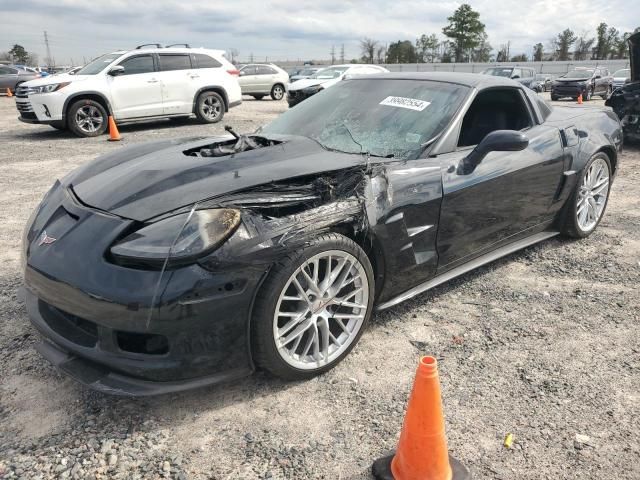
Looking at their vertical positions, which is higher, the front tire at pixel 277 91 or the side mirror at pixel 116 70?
the side mirror at pixel 116 70

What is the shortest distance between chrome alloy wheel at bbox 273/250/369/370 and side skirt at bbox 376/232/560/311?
26 cm

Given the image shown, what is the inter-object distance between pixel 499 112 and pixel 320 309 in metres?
2.36

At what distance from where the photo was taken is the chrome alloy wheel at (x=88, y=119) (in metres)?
10.1

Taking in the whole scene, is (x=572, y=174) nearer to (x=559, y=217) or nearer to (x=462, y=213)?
(x=559, y=217)

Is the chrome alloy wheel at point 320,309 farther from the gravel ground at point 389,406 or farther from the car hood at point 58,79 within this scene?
the car hood at point 58,79

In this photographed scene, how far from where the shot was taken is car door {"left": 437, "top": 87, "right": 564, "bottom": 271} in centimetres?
304

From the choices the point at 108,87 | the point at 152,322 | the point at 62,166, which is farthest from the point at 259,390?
the point at 108,87

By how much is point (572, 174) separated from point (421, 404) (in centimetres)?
285

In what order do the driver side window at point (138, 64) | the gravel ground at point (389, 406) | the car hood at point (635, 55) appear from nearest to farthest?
the gravel ground at point (389, 406) < the car hood at point (635, 55) < the driver side window at point (138, 64)

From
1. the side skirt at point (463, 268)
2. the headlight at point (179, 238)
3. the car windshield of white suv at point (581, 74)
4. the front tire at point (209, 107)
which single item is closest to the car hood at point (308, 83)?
the front tire at point (209, 107)

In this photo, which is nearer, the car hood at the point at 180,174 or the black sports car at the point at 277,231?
the black sports car at the point at 277,231

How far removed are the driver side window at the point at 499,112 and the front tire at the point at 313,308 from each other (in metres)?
1.58

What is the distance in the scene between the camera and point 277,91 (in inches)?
818

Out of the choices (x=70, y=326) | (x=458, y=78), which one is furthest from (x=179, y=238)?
(x=458, y=78)
